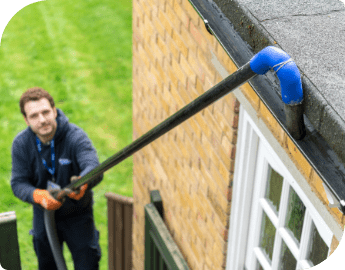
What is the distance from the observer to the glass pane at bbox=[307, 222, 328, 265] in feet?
8.68

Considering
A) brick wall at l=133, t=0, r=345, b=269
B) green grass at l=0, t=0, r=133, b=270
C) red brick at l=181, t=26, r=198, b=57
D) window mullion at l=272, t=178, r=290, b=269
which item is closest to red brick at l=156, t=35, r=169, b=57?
brick wall at l=133, t=0, r=345, b=269

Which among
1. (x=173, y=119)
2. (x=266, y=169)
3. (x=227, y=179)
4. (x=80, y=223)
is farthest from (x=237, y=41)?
(x=80, y=223)

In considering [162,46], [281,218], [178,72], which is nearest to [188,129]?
[178,72]

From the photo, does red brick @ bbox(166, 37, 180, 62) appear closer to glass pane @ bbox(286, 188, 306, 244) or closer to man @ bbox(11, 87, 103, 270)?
man @ bbox(11, 87, 103, 270)

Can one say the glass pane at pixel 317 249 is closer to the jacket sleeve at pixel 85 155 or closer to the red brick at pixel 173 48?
the red brick at pixel 173 48

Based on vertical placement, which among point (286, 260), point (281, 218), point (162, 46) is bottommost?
point (286, 260)

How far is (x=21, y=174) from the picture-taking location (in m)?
4.66

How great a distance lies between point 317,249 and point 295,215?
0.23 metres

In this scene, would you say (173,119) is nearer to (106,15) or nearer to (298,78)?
(298,78)

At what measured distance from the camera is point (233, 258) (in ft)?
11.7

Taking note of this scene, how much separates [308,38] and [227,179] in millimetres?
1440

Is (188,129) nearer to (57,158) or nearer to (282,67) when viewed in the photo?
(57,158)

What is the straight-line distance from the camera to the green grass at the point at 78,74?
893cm

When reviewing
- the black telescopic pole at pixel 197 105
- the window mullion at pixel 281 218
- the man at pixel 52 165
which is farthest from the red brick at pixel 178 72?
the window mullion at pixel 281 218
